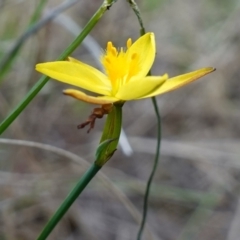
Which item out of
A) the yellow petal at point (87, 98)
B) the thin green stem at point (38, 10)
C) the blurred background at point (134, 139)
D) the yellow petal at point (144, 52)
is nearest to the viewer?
the yellow petal at point (87, 98)

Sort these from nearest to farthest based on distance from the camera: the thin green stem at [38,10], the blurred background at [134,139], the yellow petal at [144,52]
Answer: the yellow petal at [144,52]
the thin green stem at [38,10]
the blurred background at [134,139]

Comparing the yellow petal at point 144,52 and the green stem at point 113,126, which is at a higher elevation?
the yellow petal at point 144,52

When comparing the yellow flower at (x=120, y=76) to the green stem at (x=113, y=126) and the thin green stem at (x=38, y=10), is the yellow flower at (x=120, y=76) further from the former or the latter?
the thin green stem at (x=38, y=10)

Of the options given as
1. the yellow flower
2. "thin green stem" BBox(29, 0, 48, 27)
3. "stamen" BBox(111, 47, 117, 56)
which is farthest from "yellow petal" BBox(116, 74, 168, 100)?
"thin green stem" BBox(29, 0, 48, 27)

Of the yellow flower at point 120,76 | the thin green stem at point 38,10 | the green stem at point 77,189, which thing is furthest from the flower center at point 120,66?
the thin green stem at point 38,10

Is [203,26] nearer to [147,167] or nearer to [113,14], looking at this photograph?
[113,14]

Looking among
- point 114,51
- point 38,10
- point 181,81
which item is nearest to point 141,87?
point 181,81

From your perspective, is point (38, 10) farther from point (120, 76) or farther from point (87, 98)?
point (87, 98)

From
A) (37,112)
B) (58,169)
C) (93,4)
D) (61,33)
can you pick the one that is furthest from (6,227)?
(93,4)
